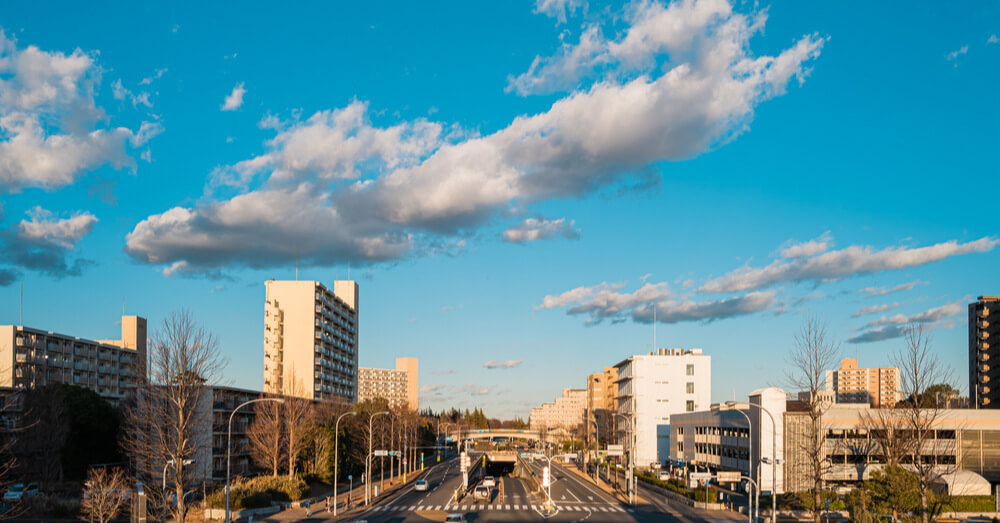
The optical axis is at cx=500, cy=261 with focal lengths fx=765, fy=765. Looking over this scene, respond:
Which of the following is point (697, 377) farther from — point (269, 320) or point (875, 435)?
point (269, 320)

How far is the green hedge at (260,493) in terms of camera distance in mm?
64244

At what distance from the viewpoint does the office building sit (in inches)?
3034

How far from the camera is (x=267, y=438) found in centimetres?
8681

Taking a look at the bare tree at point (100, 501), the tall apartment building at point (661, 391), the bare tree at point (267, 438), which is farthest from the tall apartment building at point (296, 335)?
the bare tree at point (100, 501)

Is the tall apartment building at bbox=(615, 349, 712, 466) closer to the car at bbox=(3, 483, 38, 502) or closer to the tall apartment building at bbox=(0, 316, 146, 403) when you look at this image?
the tall apartment building at bbox=(0, 316, 146, 403)

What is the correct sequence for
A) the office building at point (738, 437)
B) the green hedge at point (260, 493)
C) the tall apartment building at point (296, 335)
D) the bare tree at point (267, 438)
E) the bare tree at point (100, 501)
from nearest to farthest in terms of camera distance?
1. the bare tree at point (100, 501)
2. the green hedge at point (260, 493)
3. the office building at point (738, 437)
4. the bare tree at point (267, 438)
5. the tall apartment building at point (296, 335)

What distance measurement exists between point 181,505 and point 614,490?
5566 centimetres

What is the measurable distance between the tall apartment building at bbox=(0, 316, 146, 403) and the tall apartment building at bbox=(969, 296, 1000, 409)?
156 m

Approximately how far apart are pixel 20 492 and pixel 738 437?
74.6 m

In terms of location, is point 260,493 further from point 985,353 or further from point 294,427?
point 985,353

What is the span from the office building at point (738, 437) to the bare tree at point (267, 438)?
50.3 meters

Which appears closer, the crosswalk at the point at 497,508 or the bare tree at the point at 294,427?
the crosswalk at the point at 497,508

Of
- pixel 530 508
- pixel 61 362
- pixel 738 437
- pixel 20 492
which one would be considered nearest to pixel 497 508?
pixel 530 508

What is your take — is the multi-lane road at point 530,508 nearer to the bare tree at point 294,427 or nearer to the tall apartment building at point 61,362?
the bare tree at point 294,427
